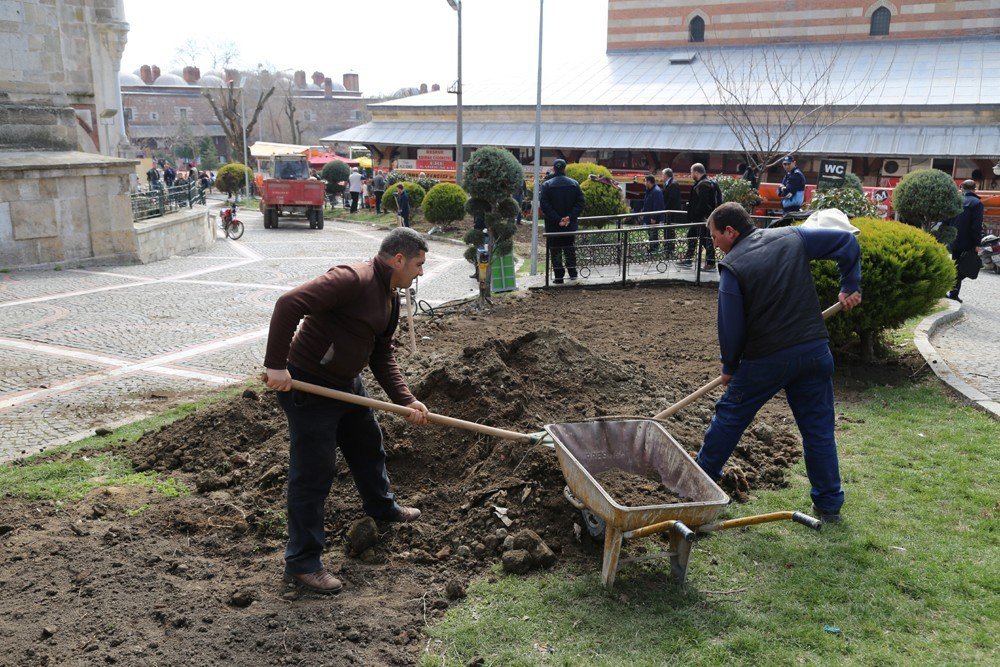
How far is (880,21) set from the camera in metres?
34.1

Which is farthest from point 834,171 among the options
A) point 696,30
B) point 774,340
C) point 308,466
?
point 696,30

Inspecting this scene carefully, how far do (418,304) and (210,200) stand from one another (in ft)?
108

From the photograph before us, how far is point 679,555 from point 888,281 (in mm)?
4781

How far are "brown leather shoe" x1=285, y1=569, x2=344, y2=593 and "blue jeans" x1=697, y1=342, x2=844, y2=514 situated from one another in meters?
2.22

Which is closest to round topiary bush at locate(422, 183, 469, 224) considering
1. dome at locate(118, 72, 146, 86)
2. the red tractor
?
the red tractor

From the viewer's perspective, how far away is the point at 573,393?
5848 mm

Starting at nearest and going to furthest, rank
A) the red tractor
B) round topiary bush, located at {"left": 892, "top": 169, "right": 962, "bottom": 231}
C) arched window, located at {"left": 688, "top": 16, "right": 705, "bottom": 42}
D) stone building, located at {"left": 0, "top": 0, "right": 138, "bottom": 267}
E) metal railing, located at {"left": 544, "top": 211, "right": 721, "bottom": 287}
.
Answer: metal railing, located at {"left": 544, "top": 211, "right": 721, "bottom": 287} → round topiary bush, located at {"left": 892, "top": 169, "right": 962, "bottom": 231} → stone building, located at {"left": 0, "top": 0, "right": 138, "bottom": 267} → the red tractor → arched window, located at {"left": 688, "top": 16, "right": 705, "bottom": 42}

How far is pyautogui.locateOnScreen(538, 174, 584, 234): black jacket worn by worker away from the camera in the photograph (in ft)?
42.0

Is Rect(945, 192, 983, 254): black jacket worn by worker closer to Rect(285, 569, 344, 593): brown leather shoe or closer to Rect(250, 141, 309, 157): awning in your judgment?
Rect(285, 569, 344, 593): brown leather shoe

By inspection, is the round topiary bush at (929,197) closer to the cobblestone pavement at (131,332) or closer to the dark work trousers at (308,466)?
the cobblestone pavement at (131,332)

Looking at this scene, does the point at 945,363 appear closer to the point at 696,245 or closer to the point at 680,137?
the point at 696,245

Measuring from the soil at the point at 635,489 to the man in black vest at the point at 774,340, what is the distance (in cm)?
47

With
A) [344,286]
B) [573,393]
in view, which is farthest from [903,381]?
[344,286]

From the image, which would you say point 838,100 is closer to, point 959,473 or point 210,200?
point 959,473
